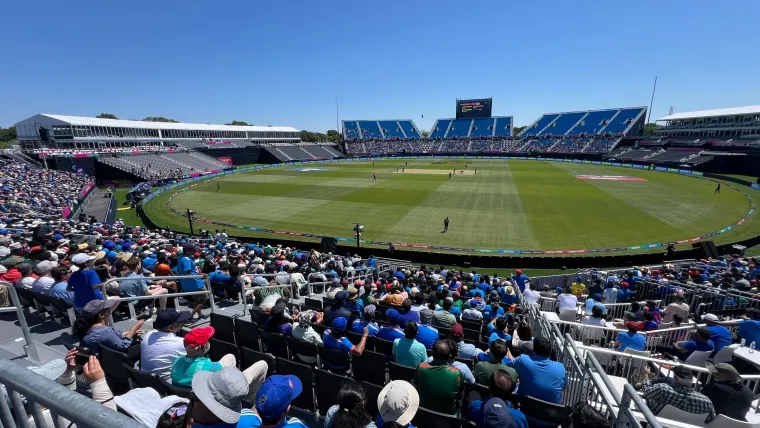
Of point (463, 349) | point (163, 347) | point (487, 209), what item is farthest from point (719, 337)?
point (487, 209)

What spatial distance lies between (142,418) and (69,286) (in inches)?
213

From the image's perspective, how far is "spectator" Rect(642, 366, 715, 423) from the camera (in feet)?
14.1

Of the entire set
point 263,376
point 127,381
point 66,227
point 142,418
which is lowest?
point 66,227

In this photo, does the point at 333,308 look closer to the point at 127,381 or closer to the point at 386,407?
the point at 127,381

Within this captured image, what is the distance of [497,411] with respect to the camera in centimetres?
368

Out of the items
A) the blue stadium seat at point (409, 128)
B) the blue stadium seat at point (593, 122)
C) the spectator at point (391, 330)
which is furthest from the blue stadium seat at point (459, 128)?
the spectator at point (391, 330)

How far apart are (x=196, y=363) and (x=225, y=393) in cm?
169

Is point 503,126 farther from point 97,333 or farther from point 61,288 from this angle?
point 97,333

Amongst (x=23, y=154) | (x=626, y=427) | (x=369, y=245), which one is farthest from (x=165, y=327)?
(x=23, y=154)

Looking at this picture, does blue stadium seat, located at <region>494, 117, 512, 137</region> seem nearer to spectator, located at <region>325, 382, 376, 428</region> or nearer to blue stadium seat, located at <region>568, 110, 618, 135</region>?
blue stadium seat, located at <region>568, 110, 618, 135</region>

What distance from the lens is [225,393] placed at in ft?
9.10

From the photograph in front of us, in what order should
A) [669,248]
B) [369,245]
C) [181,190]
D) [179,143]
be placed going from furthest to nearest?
1. [179,143]
2. [181,190]
3. [369,245]
4. [669,248]

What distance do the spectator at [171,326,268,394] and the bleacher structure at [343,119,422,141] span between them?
4671 inches

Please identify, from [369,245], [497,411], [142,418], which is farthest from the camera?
[369,245]
